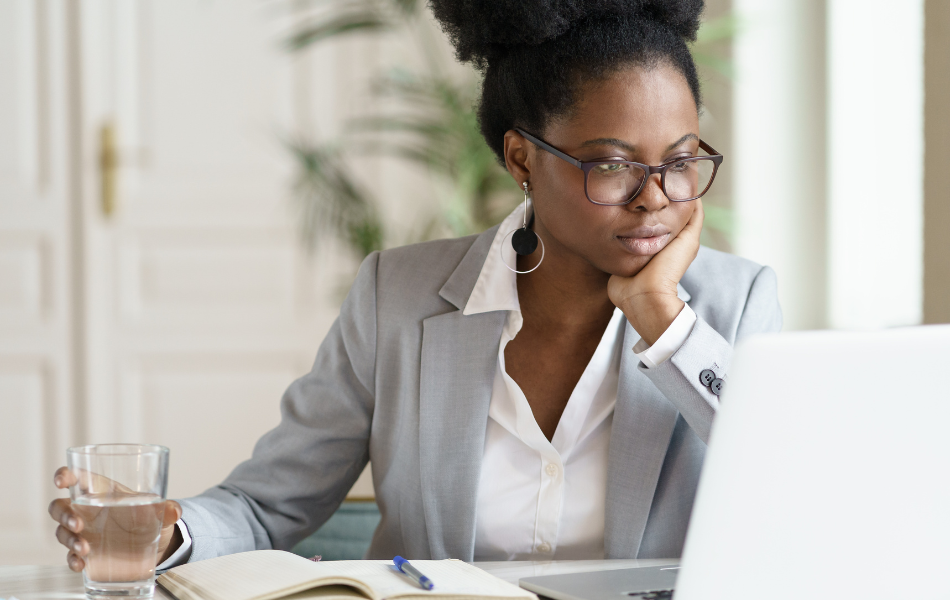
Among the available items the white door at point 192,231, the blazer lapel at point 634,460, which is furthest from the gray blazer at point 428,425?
the white door at point 192,231

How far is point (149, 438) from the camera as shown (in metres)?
3.31

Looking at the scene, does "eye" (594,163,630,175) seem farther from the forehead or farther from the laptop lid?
the laptop lid

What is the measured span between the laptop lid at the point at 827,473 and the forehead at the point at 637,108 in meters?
0.64

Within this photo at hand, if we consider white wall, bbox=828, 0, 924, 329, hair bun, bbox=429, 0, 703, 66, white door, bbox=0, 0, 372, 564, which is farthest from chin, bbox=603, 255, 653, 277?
white door, bbox=0, 0, 372, 564

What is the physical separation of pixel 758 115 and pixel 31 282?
2566 mm

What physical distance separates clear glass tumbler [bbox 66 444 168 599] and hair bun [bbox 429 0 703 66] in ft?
2.50

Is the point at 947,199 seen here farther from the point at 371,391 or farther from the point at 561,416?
the point at 371,391

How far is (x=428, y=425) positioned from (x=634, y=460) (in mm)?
292

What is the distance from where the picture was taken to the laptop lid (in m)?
0.55

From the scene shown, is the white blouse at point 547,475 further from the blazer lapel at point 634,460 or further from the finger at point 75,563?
the finger at point 75,563

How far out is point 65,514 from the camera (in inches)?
35.2

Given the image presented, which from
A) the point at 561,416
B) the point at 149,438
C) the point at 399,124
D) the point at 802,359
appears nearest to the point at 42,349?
the point at 149,438

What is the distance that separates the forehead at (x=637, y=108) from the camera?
45.8 inches

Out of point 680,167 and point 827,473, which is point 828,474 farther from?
point 680,167
